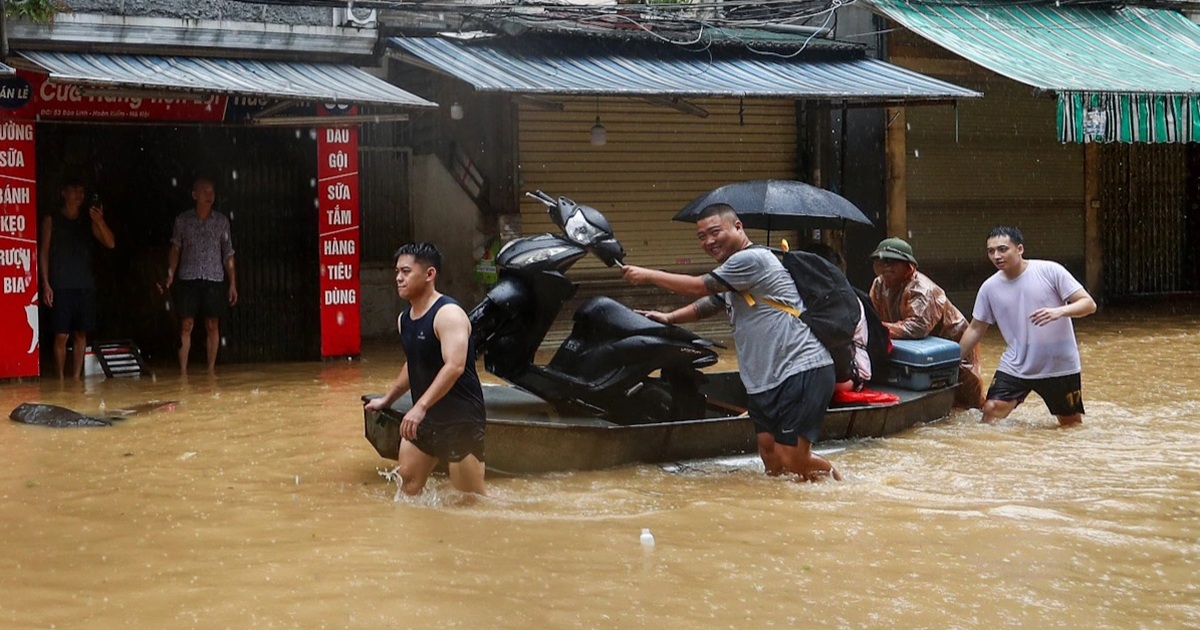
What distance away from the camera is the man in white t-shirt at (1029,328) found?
909cm

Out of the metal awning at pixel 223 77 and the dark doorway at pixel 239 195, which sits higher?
the metal awning at pixel 223 77

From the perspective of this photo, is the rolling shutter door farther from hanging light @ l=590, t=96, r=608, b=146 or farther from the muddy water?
the muddy water

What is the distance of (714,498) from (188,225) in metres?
6.96

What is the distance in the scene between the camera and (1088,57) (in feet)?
53.1

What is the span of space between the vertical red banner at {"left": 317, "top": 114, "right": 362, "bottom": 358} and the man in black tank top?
6.51m

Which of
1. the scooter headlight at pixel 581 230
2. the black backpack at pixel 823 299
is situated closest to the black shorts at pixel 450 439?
the scooter headlight at pixel 581 230

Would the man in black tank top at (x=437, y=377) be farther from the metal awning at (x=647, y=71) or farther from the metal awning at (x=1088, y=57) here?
the metal awning at (x=1088, y=57)

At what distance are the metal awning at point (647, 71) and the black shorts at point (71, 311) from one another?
380cm

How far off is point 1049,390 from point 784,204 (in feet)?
7.34

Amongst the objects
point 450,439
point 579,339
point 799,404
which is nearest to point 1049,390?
point 799,404

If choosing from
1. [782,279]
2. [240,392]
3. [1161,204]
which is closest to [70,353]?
[240,392]

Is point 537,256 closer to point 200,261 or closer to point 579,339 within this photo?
point 579,339

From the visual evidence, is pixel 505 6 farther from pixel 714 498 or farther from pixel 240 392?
pixel 714 498

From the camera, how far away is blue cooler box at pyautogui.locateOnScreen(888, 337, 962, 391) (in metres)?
9.28
